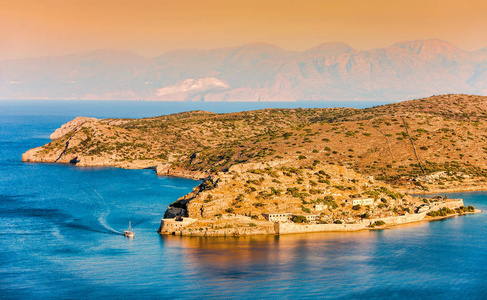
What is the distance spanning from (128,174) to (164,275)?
102753 mm

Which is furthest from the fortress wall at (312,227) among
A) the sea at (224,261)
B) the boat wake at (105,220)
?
the boat wake at (105,220)

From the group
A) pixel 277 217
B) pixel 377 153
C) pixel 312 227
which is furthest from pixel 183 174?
pixel 312 227

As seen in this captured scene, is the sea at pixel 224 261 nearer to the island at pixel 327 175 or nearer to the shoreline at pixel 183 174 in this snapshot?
the island at pixel 327 175

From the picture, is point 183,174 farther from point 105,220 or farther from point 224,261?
point 224,261

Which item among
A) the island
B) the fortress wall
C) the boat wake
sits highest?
the island

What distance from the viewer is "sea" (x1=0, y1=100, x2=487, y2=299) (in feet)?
225

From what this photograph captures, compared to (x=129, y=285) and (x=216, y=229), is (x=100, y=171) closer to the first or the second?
(x=216, y=229)

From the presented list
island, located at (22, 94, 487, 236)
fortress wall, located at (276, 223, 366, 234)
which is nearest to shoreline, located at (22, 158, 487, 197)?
island, located at (22, 94, 487, 236)

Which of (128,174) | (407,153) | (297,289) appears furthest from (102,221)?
(407,153)

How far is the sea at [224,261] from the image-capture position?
68.4 meters

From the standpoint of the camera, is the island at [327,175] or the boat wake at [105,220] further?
the boat wake at [105,220]

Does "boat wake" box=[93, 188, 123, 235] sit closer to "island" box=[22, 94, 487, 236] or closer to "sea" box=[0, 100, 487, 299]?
"sea" box=[0, 100, 487, 299]

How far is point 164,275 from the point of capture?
73.1m

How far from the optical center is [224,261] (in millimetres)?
78125
